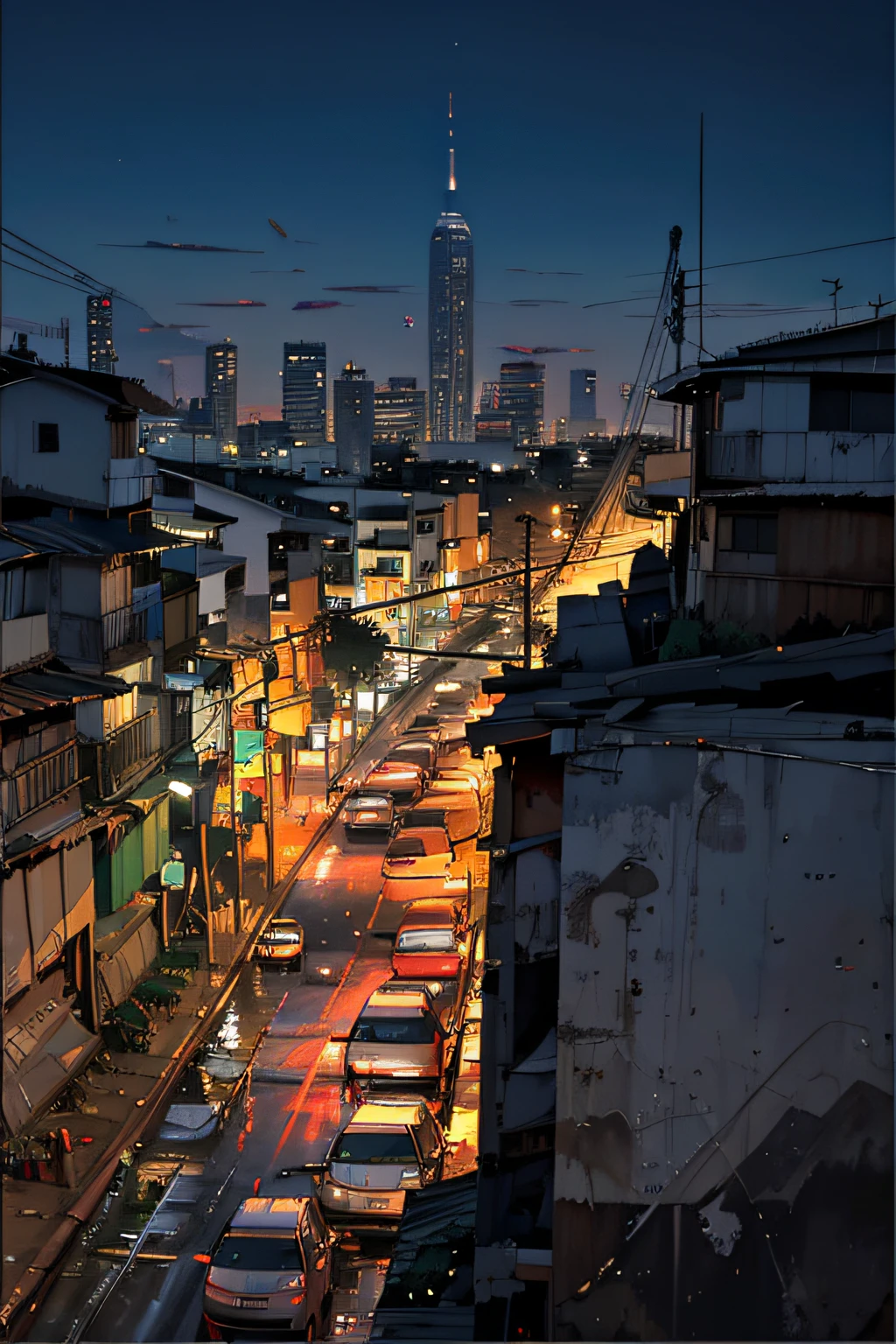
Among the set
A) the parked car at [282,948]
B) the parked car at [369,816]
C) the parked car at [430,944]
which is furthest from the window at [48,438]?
the parked car at [369,816]

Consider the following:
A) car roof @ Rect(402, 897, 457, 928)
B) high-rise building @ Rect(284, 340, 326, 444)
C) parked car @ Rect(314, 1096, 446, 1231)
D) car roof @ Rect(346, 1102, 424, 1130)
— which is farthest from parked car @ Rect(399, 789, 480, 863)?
high-rise building @ Rect(284, 340, 326, 444)

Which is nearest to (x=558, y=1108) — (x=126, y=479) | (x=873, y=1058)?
(x=873, y=1058)

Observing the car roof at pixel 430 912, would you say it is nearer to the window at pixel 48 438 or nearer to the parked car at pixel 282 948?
the parked car at pixel 282 948

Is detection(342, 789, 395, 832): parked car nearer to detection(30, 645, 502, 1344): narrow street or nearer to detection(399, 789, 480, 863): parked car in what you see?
detection(399, 789, 480, 863): parked car

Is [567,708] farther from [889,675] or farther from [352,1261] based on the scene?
[352,1261]

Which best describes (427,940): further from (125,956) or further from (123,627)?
(123,627)

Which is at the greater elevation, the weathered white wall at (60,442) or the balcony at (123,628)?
the weathered white wall at (60,442)
